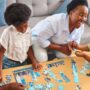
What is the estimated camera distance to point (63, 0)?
2.61 meters

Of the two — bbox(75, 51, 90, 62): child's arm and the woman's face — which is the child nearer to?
bbox(75, 51, 90, 62): child's arm

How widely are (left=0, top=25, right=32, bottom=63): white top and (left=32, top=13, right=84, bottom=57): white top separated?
0.12 m

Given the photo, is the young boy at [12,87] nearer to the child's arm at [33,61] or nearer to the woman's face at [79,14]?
the child's arm at [33,61]

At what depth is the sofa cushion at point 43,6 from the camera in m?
2.59

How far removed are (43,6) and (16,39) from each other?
3.85 feet

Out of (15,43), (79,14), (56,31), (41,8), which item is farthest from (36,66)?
(41,8)

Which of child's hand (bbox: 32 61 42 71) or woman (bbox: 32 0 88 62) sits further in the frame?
woman (bbox: 32 0 88 62)

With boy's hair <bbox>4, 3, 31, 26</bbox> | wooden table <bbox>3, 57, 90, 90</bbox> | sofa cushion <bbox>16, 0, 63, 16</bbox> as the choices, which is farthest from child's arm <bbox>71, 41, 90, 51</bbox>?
sofa cushion <bbox>16, 0, 63, 16</bbox>

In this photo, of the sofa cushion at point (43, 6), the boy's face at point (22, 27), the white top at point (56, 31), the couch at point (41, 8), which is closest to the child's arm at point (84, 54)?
the white top at point (56, 31)

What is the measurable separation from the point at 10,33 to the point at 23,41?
0.40 feet

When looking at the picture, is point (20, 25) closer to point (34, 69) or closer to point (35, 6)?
point (34, 69)

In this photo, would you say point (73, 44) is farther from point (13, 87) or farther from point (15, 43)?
point (13, 87)

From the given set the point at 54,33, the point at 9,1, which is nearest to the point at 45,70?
the point at 54,33

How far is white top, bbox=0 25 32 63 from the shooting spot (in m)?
1.50
